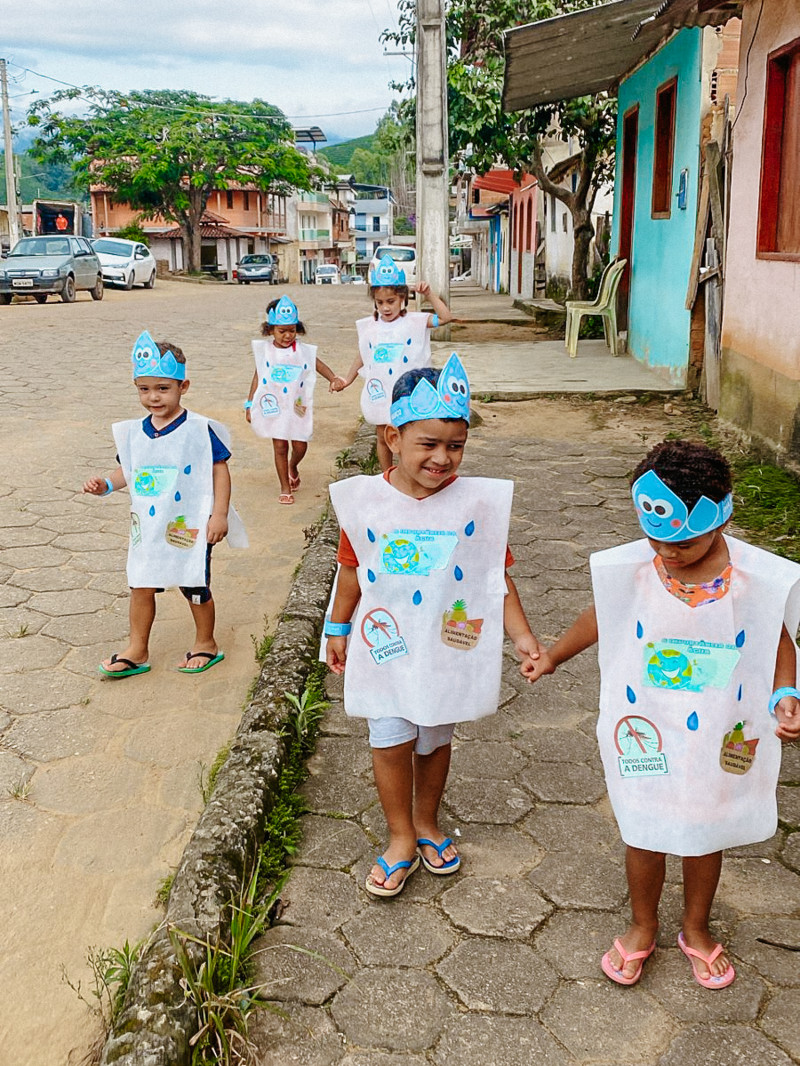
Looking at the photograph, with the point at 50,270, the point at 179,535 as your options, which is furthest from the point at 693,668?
the point at 50,270

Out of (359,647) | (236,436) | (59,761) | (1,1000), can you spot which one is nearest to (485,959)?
(359,647)

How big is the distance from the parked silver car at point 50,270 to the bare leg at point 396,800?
22209 mm

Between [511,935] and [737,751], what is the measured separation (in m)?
0.77

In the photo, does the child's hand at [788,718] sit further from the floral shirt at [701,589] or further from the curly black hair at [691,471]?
the curly black hair at [691,471]

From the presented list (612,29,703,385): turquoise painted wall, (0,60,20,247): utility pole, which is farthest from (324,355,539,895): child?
(0,60,20,247): utility pole

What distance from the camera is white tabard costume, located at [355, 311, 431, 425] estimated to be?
6465mm

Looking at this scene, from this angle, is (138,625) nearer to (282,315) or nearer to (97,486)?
(97,486)

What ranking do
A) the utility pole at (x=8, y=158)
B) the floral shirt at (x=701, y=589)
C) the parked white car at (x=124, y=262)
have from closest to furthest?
the floral shirt at (x=701, y=589)
the parked white car at (x=124, y=262)
the utility pole at (x=8, y=158)

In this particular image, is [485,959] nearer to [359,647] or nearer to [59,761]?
[359,647]

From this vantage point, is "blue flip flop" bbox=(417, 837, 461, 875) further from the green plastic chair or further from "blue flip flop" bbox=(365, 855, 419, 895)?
the green plastic chair

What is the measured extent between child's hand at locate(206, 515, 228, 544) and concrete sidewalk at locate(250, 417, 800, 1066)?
81cm

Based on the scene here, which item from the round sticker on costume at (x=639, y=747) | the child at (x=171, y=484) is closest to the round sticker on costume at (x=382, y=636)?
A: the round sticker on costume at (x=639, y=747)

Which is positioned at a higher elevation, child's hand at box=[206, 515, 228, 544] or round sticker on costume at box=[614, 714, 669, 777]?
child's hand at box=[206, 515, 228, 544]

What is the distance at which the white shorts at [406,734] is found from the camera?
2.67m
